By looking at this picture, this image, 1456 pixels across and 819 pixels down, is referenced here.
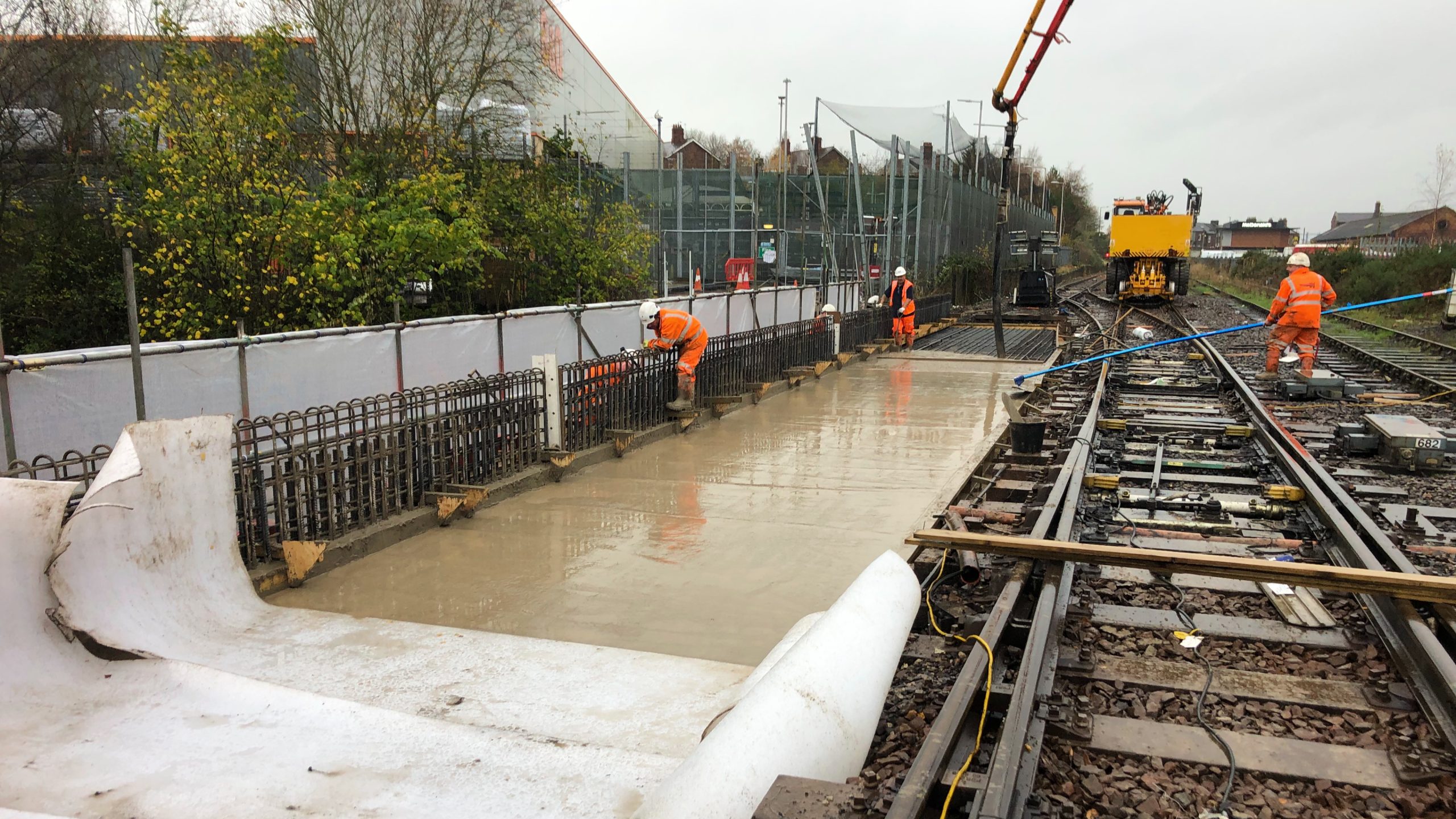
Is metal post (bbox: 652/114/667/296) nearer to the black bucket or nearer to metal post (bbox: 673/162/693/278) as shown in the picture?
metal post (bbox: 673/162/693/278)

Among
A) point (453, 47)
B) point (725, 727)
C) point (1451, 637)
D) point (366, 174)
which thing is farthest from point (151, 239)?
point (1451, 637)

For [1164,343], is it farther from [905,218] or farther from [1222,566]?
[905,218]

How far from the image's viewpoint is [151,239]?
13.4 meters

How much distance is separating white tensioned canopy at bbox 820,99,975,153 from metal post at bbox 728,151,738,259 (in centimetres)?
373

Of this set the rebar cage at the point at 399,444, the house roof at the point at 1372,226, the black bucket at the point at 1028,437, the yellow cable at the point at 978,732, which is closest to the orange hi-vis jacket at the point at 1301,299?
the black bucket at the point at 1028,437

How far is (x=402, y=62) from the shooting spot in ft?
50.5

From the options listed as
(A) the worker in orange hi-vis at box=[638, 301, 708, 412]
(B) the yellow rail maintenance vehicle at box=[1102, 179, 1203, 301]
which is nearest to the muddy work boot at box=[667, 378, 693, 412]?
(A) the worker in orange hi-vis at box=[638, 301, 708, 412]

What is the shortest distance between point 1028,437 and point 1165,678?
4.89 meters

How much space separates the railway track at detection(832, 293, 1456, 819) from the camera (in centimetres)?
329

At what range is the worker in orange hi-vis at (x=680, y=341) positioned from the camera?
1117 centimetres

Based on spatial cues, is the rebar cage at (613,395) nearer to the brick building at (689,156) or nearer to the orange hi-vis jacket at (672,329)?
the orange hi-vis jacket at (672,329)

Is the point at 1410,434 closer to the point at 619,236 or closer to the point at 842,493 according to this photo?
the point at 842,493

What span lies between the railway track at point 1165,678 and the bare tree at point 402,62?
12176 millimetres

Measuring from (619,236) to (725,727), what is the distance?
53.1ft
